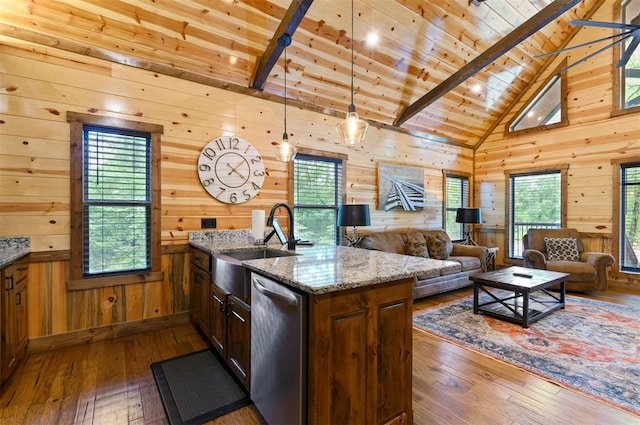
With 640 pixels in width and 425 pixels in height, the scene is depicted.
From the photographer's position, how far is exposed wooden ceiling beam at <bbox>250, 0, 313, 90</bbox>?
285cm

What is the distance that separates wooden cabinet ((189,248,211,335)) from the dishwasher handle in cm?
114

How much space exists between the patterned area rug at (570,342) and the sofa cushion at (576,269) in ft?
1.66

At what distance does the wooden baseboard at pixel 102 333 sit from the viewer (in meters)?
2.76

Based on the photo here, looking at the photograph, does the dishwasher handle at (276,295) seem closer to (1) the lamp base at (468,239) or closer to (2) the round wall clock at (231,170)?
(2) the round wall clock at (231,170)

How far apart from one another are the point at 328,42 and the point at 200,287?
314 centimetres

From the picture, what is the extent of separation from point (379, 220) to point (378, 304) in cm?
380

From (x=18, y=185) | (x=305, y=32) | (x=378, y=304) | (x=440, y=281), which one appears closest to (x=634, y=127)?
(x=440, y=281)

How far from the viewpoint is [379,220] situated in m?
5.31

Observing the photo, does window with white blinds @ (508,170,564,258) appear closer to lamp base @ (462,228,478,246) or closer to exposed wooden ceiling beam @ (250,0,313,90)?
lamp base @ (462,228,478,246)

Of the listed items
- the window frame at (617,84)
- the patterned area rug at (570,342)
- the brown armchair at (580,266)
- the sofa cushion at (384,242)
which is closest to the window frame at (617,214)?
the brown armchair at (580,266)

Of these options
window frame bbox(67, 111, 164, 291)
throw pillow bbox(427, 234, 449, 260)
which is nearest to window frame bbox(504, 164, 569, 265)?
throw pillow bbox(427, 234, 449, 260)

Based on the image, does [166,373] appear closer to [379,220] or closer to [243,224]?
[243,224]

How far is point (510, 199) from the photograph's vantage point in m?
6.32

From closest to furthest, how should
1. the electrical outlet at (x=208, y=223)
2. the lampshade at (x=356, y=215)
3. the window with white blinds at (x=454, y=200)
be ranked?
the electrical outlet at (x=208, y=223) < the lampshade at (x=356, y=215) < the window with white blinds at (x=454, y=200)
